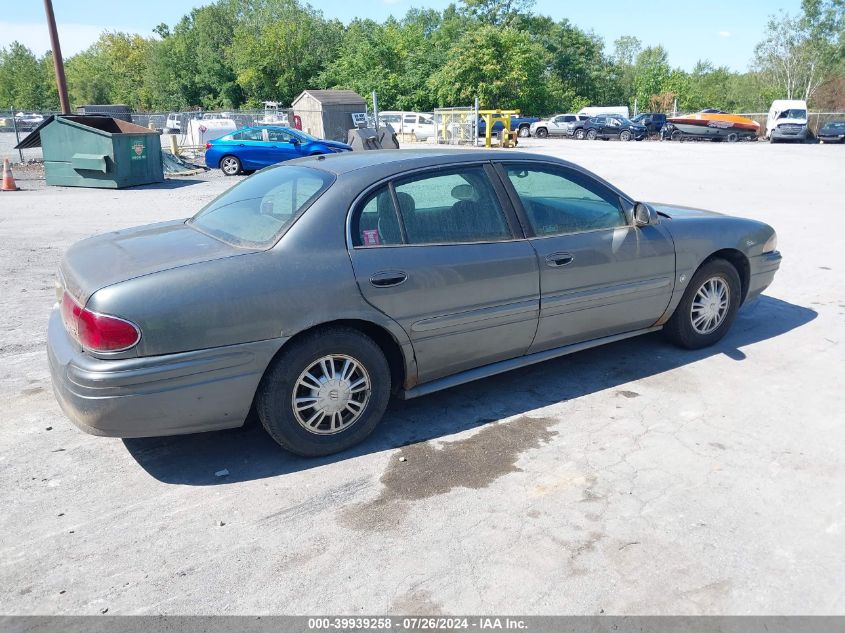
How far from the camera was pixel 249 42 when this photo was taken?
6391cm

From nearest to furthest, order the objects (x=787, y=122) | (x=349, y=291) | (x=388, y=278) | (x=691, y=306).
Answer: (x=349, y=291) < (x=388, y=278) < (x=691, y=306) < (x=787, y=122)


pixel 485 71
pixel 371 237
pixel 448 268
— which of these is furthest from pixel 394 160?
pixel 485 71

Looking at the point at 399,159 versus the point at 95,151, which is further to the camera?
the point at 95,151

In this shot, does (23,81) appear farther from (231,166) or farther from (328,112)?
(231,166)

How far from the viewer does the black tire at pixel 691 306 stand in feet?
16.3

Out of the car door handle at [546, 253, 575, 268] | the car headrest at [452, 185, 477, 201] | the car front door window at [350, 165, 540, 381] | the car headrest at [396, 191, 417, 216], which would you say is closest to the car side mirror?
the car door handle at [546, 253, 575, 268]

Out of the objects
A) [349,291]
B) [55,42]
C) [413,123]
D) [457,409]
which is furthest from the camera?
[413,123]

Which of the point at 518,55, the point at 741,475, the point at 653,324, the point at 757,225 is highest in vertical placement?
the point at 518,55

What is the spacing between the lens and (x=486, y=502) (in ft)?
10.6

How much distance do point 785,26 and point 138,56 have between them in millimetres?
72488

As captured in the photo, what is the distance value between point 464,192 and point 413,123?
37160 millimetres

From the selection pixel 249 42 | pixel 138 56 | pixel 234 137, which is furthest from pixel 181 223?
pixel 138 56

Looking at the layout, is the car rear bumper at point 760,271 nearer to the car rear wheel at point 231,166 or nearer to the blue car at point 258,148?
the blue car at point 258,148

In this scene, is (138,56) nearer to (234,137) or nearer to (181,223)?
(234,137)
